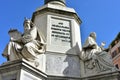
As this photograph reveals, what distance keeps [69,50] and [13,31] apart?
2.56 metres

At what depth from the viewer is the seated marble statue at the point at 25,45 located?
9250mm

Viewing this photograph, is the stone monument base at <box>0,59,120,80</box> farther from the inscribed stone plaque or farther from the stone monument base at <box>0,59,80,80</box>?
the inscribed stone plaque

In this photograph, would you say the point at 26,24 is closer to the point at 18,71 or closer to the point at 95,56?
the point at 18,71

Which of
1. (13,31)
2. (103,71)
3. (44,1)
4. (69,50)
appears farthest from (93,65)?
(44,1)

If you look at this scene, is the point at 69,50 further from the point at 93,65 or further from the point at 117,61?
the point at 117,61

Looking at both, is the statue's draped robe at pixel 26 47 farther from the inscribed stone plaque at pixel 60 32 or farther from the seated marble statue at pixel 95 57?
the seated marble statue at pixel 95 57

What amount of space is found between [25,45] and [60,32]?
227 cm

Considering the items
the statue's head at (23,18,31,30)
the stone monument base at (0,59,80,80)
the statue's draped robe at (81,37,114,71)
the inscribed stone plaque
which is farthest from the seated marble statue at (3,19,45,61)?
the statue's draped robe at (81,37,114,71)

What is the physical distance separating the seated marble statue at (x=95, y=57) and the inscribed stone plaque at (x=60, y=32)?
92 centimetres

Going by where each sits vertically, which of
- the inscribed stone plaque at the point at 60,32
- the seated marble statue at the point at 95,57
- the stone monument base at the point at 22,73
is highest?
the inscribed stone plaque at the point at 60,32

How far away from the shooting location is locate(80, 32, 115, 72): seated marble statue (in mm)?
9594

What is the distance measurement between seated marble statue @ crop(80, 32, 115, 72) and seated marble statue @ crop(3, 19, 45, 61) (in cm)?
184

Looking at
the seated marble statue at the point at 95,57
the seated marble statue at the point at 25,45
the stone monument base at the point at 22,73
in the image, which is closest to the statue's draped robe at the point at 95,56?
the seated marble statue at the point at 95,57

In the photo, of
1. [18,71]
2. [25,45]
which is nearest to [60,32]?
[25,45]
